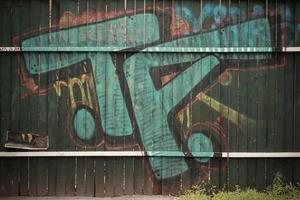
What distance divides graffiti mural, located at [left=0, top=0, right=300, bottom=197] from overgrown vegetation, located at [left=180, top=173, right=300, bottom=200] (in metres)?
0.18

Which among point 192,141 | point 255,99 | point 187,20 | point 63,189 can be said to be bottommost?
point 63,189

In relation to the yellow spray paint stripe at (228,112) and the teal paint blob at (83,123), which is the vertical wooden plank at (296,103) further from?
the teal paint blob at (83,123)

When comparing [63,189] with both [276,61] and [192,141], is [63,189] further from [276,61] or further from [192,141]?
[276,61]

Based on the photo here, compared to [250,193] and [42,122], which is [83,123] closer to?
[42,122]

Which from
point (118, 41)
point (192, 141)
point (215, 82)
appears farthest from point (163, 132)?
point (118, 41)

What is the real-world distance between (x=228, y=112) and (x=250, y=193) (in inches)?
42.3

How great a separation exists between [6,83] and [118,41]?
156 centimetres

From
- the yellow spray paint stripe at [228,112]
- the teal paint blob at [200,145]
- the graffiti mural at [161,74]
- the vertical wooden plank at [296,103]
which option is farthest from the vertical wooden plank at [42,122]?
the vertical wooden plank at [296,103]

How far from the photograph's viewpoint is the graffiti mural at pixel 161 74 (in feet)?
20.1

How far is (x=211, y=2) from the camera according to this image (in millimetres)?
6180

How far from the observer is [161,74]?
20.2 feet

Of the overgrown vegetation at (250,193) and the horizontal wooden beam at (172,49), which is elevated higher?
the horizontal wooden beam at (172,49)

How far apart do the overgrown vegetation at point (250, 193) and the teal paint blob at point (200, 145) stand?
369 millimetres

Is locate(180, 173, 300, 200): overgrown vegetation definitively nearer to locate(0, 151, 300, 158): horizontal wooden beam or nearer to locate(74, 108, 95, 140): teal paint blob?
locate(0, 151, 300, 158): horizontal wooden beam
